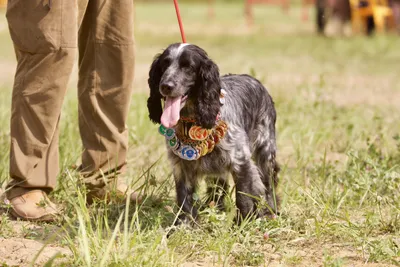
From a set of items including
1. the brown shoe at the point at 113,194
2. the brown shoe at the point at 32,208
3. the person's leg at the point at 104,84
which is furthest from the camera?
the person's leg at the point at 104,84

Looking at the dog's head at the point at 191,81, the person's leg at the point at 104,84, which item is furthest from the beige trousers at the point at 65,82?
the dog's head at the point at 191,81

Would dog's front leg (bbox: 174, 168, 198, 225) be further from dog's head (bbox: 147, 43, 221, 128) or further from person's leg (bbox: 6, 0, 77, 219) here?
person's leg (bbox: 6, 0, 77, 219)

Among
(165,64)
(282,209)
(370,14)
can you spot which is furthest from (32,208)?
(370,14)

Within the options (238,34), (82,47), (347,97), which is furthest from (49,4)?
(238,34)

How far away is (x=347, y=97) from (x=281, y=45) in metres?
7.43

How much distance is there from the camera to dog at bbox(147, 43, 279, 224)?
177 inches

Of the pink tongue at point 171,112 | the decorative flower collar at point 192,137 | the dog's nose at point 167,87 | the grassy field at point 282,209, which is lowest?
the grassy field at point 282,209

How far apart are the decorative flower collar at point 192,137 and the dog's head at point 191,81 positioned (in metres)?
0.07

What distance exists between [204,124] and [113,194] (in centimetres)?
79

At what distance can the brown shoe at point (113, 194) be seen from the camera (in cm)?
489

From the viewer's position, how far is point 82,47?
5.18m

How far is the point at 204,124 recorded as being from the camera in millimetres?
4523

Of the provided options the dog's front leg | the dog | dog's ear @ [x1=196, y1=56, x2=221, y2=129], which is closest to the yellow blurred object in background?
the dog

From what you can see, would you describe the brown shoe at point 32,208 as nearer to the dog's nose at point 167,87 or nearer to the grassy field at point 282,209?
the grassy field at point 282,209
